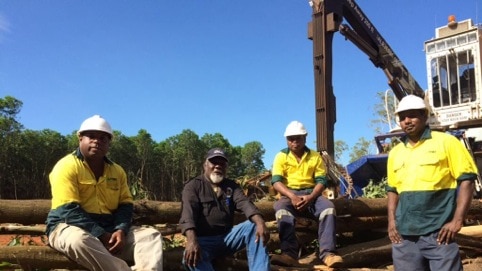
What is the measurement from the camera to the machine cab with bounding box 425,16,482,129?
10.6m

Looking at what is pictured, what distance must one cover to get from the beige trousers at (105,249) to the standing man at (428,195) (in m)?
1.97

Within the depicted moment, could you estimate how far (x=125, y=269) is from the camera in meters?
3.46

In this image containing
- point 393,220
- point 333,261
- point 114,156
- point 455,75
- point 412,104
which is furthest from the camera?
point 114,156

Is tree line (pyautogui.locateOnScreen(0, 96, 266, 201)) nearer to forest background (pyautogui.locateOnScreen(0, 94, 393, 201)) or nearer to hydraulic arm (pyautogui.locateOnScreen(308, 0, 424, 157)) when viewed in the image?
forest background (pyautogui.locateOnScreen(0, 94, 393, 201))

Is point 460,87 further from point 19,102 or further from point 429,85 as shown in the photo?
point 19,102

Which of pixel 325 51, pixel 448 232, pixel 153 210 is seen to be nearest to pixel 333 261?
pixel 448 232

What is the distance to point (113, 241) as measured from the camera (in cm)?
369

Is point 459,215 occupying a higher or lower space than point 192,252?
higher

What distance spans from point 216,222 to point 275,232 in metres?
1.56

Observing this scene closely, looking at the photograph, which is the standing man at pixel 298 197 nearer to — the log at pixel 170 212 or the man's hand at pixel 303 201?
the man's hand at pixel 303 201

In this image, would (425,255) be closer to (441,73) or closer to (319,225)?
(319,225)

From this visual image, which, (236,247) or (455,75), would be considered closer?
(236,247)

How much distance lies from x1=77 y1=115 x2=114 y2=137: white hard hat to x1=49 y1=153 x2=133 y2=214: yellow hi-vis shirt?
0.26m

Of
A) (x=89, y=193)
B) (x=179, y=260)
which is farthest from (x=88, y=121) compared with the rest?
(x=179, y=260)
